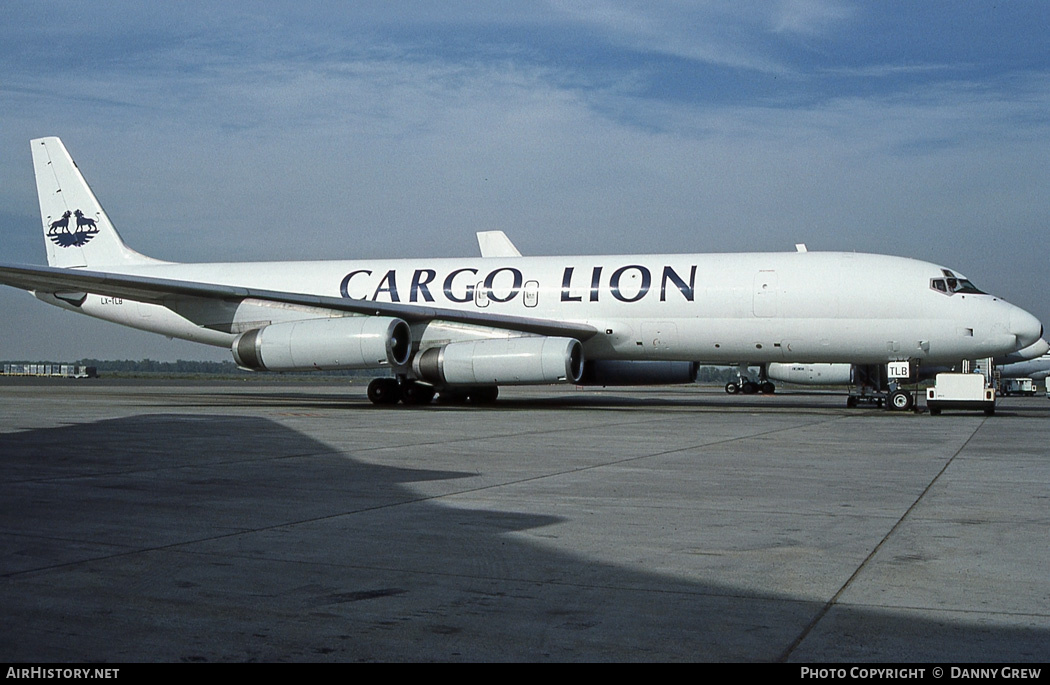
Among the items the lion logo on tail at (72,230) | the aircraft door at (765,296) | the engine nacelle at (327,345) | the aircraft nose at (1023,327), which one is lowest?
the engine nacelle at (327,345)

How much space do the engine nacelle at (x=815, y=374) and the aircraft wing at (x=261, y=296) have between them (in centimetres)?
2279

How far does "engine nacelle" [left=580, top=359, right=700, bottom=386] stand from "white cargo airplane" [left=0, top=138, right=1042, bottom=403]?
1.3 inches

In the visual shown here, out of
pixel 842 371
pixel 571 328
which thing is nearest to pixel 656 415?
pixel 571 328

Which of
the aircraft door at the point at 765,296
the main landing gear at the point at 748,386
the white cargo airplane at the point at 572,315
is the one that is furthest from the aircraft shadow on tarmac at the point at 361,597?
the main landing gear at the point at 748,386

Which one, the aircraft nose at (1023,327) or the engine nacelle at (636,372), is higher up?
the aircraft nose at (1023,327)

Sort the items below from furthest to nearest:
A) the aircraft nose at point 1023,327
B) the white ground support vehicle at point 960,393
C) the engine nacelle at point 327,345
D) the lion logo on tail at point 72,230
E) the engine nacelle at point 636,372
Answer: the lion logo on tail at point 72,230
the engine nacelle at point 636,372
the engine nacelle at point 327,345
the white ground support vehicle at point 960,393
the aircraft nose at point 1023,327

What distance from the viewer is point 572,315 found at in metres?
21.6

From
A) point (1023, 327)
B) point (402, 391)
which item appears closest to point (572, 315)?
point (402, 391)

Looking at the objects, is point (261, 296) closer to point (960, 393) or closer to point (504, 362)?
point (504, 362)

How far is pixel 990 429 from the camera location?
15727 mm

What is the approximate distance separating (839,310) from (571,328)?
5.54m

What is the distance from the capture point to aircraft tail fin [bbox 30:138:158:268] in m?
26.1

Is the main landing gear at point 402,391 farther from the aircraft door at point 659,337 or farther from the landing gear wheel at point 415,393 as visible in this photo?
the aircraft door at point 659,337

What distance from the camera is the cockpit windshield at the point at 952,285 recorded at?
19.3m
